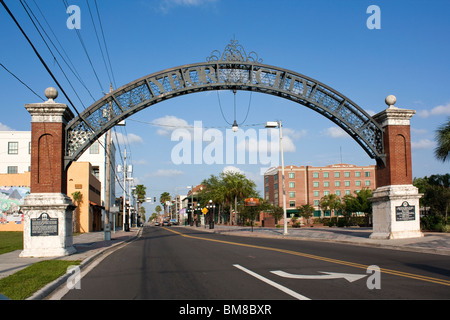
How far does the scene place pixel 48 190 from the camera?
19.1 m

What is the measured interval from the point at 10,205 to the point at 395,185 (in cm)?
4327

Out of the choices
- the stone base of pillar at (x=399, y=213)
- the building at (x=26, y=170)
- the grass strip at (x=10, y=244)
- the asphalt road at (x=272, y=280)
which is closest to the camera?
the asphalt road at (x=272, y=280)

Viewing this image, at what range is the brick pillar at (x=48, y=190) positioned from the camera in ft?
59.4

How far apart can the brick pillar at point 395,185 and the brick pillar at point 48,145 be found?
16334 millimetres

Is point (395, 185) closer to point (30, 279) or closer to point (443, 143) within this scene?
point (443, 143)

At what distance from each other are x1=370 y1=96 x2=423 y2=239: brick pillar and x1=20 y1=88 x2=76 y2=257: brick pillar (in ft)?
51.9

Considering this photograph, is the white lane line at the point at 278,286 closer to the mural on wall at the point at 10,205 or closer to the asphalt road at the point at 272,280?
the asphalt road at the point at 272,280

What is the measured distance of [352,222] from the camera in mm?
54188

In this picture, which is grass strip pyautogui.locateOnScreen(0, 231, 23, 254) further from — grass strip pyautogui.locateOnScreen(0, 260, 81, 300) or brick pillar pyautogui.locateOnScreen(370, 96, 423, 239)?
brick pillar pyautogui.locateOnScreen(370, 96, 423, 239)

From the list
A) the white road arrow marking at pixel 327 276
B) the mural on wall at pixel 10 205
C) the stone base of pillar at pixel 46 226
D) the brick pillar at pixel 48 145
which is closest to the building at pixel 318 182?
the mural on wall at pixel 10 205

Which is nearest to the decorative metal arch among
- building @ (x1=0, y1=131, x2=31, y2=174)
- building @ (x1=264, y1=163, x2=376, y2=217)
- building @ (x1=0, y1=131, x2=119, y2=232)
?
building @ (x1=0, y1=131, x2=119, y2=232)

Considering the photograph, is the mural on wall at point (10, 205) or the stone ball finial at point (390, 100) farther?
the mural on wall at point (10, 205)

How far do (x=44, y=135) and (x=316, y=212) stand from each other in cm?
9431

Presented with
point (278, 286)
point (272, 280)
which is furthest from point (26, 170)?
point (278, 286)
